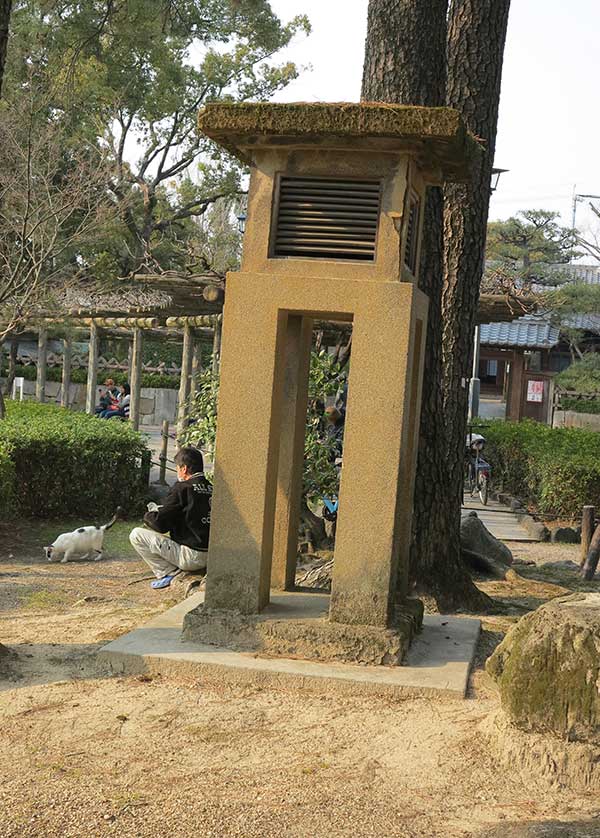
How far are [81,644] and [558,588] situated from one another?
4523 mm

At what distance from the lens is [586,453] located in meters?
15.3

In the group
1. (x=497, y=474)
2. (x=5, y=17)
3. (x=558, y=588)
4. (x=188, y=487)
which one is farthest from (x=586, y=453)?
(x=5, y=17)

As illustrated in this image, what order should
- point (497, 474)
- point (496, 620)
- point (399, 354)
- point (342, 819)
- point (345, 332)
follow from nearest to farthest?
point (342, 819) < point (399, 354) < point (496, 620) < point (345, 332) < point (497, 474)

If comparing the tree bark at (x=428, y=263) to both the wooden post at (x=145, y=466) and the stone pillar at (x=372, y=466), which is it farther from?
the wooden post at (x=145, y=466)

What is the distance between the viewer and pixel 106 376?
1387 inches

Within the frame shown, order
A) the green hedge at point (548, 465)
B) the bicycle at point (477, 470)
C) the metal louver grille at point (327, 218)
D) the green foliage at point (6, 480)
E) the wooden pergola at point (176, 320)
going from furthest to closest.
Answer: the bicycle at point (477, 470)
the green hedge at point (548, 465)
the wooden pergola at point (176, 320)
the green foliage at point (6, 480)
the metal louver grille at point (327, 218)

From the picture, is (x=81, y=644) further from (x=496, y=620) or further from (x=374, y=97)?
(x=374, y=97)

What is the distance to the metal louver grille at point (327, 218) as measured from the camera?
5.66m

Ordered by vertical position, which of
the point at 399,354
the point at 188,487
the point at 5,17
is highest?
the point at 5,17

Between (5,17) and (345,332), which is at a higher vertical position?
(5,17)

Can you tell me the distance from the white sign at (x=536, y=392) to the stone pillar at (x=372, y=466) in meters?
26.2

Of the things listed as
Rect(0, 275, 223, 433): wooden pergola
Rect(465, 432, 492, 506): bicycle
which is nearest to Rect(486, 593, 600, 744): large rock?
Rect(0, 275, 223, 433): wooden pergola

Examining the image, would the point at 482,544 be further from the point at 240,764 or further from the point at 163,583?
the point at 240,764

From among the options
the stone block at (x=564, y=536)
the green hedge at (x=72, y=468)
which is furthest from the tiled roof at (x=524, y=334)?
the green hedge at (x=72, y=468)
